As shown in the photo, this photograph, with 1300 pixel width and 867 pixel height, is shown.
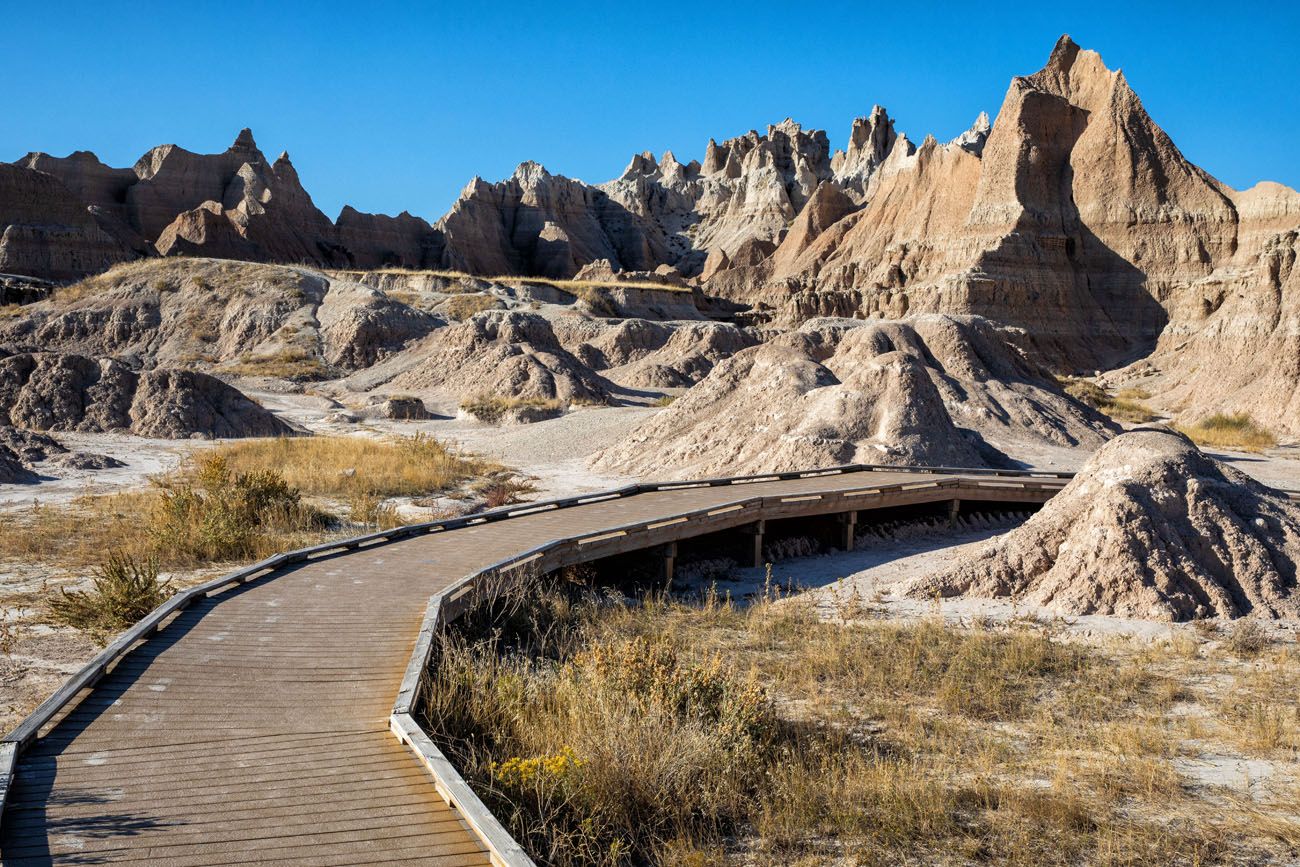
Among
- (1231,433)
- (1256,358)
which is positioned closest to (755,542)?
(1231,433)

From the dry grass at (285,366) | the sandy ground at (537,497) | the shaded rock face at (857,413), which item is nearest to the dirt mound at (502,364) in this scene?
the sandy ground at (537,497)

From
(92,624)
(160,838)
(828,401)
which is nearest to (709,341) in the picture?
(828,401)

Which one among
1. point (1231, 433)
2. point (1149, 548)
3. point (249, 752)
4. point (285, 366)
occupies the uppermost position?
point (285, 366)

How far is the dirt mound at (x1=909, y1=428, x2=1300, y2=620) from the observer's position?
1060 cm

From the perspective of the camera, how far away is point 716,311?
71938mm

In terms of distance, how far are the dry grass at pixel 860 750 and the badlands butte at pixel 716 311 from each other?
3026mm

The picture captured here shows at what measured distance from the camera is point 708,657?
9.05 meters

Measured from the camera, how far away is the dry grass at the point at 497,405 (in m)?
30.7

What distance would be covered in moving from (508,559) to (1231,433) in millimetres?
27285

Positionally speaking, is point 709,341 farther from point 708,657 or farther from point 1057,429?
point 708,657

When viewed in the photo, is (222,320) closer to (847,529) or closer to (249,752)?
(847,529)

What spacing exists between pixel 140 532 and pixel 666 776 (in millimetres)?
9338

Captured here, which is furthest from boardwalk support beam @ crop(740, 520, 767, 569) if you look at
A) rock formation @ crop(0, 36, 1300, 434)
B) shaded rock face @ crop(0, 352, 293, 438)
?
rock formation @ crop(0, 36, 1300, 434)

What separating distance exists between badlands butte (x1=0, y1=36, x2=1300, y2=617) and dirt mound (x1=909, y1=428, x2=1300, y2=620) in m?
0.09
